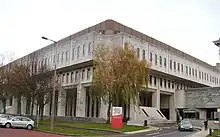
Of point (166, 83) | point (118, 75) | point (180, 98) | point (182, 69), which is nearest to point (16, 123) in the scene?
point (118, 75)

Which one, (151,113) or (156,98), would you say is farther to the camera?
(156,98)

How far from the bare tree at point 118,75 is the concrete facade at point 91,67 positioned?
12250mm

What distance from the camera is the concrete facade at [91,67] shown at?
59469 mm

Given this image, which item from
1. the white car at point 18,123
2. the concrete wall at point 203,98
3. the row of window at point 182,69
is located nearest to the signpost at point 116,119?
the white car at point 18,123

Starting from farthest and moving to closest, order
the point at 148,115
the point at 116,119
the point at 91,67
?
1. the point at 148,115
2. the point at 91,67
3. the point at 116,119

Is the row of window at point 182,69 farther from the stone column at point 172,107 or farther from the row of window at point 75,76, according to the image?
the row of window at point 75,76

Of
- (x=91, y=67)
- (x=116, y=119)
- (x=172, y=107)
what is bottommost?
(x=172, y=107)

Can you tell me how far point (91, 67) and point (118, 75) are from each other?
56.8ft

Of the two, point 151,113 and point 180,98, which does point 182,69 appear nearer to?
point 180,98

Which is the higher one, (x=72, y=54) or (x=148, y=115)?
(x=72, y=54)

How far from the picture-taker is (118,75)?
42594 mm

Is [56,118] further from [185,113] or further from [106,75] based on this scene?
[185,113]


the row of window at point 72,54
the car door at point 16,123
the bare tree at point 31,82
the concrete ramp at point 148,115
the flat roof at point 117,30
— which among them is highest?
the flat roof at point 117,30

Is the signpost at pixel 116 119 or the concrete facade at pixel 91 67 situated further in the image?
the concrete facade at pixel 91 67
